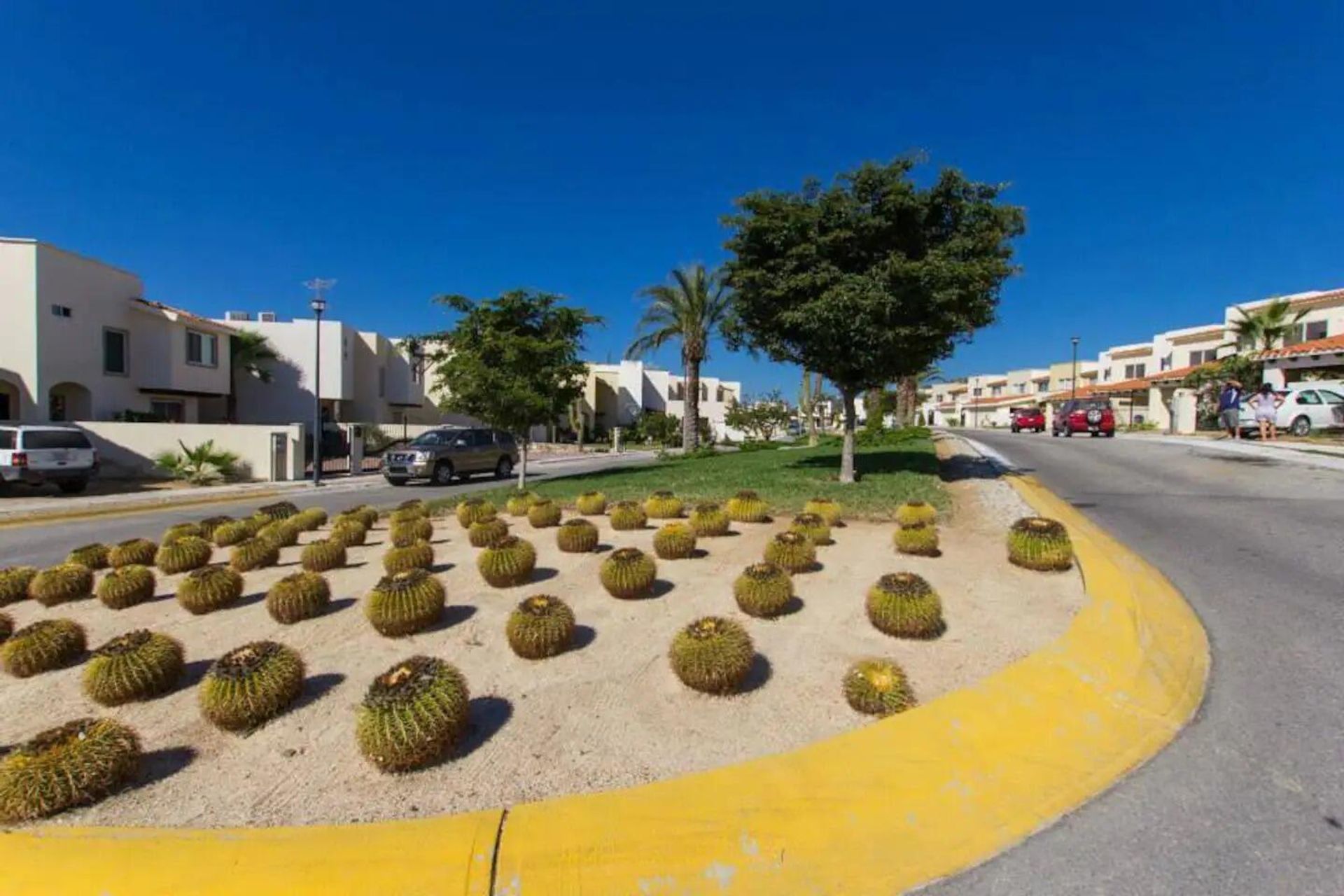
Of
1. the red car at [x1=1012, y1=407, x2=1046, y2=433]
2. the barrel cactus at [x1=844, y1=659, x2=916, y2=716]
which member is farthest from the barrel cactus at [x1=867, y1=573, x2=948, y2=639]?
the red car at [x1=1012, y1=407, x2=1046, y2=433]

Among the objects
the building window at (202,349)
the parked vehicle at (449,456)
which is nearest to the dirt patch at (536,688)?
the parked vehicle at (449,456)

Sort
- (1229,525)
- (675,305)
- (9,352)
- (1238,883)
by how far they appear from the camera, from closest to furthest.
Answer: (1238,883) → (1229,525) → (9,352) → (675,305)

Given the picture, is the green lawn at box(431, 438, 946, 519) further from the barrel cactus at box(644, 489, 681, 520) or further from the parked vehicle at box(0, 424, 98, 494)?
the parked vehicle at box(0, 424, 98, 494)

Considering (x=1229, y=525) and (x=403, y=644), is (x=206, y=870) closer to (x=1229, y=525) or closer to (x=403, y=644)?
(x=403, y=644)

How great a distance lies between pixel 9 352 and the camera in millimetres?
19234

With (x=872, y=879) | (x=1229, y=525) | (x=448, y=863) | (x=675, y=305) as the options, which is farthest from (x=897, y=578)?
(x=675, y=305)

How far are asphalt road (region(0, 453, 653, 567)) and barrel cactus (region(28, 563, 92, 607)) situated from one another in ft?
12.6

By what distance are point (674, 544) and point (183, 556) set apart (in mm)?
5288

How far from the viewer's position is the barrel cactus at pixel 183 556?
6.54 m

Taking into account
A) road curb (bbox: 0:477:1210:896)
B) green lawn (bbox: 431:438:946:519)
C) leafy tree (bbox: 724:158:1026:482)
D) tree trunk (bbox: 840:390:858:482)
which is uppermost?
leafy tree (bbox: 724:158:1026:482)

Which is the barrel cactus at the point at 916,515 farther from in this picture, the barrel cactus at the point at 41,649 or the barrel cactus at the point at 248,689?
the barrel cactus at the point at 41,649

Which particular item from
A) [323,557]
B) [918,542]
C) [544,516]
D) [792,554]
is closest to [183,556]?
[323,557]

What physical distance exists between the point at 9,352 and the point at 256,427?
7.54 metres

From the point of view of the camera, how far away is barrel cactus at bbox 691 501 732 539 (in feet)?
23.2
